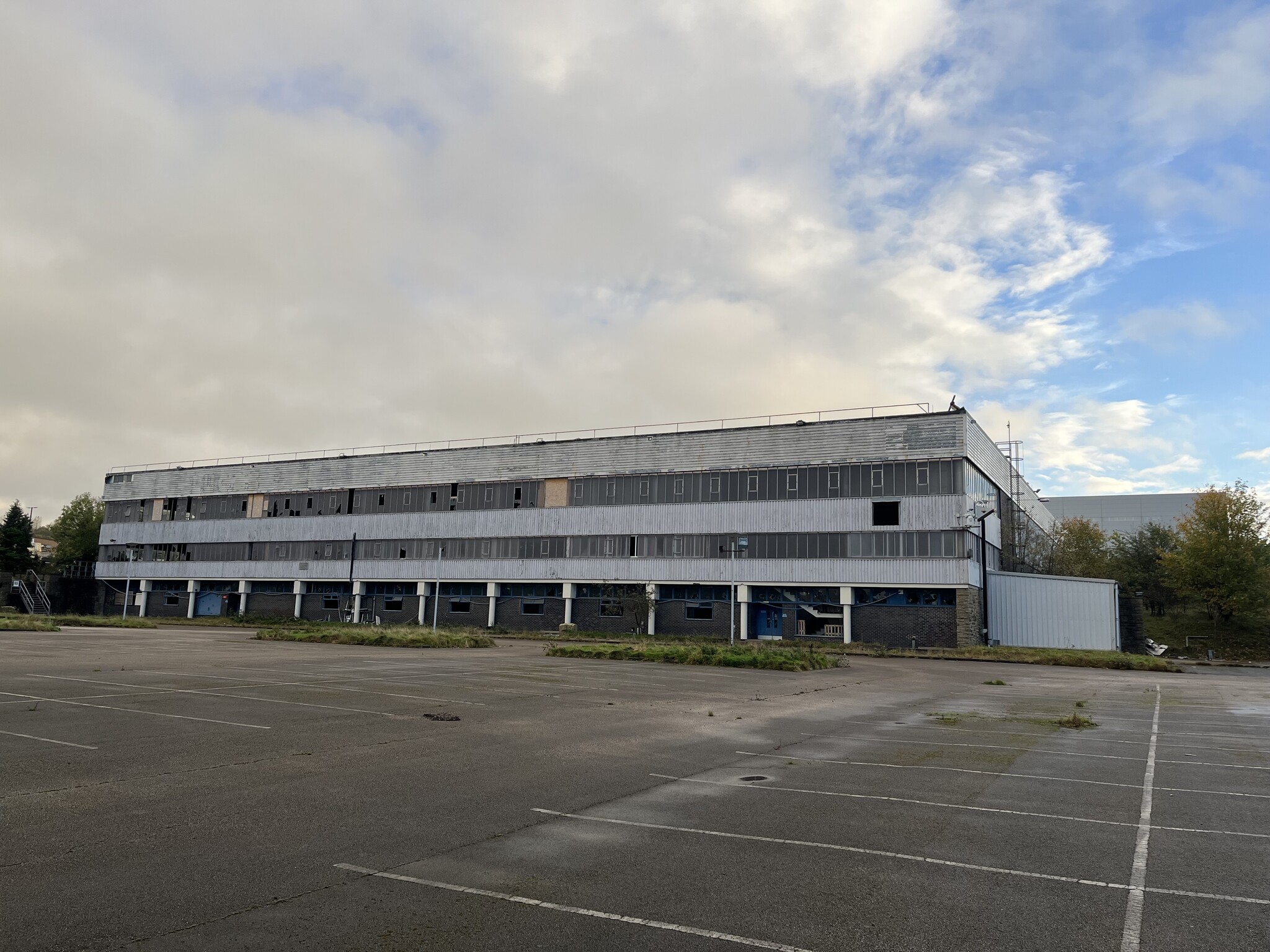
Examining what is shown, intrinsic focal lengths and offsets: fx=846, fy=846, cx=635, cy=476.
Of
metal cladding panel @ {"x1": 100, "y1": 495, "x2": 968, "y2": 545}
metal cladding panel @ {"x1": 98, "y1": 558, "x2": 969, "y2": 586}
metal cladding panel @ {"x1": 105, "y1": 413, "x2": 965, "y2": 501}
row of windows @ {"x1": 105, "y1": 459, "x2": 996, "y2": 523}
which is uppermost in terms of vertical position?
metal cladding panel @ {"x1": 105, "y1": 413, "x2": 965, "y2": 501}

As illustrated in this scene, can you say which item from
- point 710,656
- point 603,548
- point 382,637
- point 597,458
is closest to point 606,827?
point 710,656

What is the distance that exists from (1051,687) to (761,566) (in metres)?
29.7

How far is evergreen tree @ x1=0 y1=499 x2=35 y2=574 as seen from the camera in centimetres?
8988

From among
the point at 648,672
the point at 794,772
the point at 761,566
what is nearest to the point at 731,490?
the point at 761,566

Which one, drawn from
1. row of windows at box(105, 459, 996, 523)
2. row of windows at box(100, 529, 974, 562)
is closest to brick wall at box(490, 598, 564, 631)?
row of windows at box(100, 529, 974, 562)

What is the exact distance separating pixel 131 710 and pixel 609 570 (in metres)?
49.3

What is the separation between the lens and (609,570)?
213 ft

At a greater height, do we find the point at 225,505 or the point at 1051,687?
the point at 225,505

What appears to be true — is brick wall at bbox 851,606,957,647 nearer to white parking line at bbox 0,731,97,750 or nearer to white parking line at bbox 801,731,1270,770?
white parking line at bbox 801,731,1270,770

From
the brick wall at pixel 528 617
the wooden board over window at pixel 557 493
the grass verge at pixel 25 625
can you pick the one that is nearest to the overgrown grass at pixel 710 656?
the brick wall at pixel 528 617

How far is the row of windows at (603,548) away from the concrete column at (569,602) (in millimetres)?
2352

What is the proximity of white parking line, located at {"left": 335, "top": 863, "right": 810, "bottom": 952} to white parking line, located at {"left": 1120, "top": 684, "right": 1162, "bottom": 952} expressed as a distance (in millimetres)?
2408

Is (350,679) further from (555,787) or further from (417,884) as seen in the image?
(417,884)

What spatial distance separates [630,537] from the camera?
6462 cm
